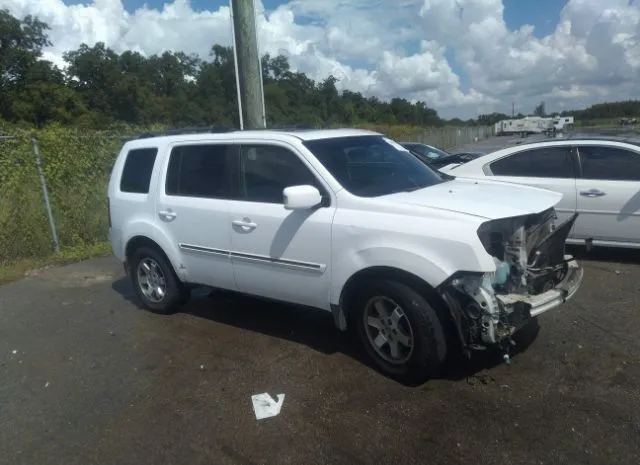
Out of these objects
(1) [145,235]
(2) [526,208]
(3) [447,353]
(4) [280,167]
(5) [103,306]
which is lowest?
(5) [103,306]

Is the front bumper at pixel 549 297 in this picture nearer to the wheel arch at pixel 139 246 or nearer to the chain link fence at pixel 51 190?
the wheel arch at pixel 139 246

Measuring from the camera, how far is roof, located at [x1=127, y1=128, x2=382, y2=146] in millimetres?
4879

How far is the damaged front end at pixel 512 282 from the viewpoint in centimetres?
366

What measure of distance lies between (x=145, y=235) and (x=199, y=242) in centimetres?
85

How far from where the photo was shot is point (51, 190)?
381 inches

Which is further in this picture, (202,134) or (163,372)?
(202,134)

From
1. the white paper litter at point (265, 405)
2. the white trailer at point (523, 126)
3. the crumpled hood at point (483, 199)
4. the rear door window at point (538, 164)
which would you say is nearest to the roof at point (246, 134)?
the crumpled hood at point (483, 199)

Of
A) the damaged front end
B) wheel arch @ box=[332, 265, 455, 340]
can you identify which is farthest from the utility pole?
the damaged front end

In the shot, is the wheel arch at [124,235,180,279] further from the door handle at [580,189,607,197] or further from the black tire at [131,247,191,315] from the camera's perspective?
the door handle at [580,189,607,197]

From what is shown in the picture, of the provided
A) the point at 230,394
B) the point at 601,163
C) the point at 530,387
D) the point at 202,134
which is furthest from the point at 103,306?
the point at 601,163

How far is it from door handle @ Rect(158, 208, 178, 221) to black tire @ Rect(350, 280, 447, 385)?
2282mm

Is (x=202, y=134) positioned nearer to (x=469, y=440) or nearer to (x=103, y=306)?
(x=103, y=306)

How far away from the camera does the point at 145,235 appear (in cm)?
580

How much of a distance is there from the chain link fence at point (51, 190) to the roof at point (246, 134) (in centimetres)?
404
